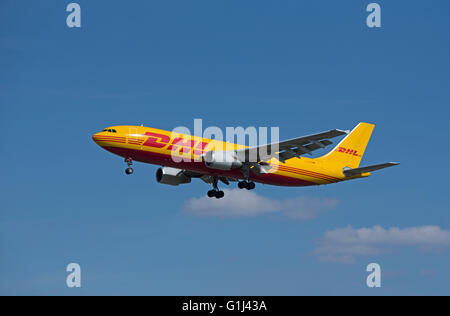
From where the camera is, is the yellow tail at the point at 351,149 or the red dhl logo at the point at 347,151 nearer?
the yellow tail at the point at 351,149

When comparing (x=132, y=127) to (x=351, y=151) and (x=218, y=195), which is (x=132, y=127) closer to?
(x=218, y=195)

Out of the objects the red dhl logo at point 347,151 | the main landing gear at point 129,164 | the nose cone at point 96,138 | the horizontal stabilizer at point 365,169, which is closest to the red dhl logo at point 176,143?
the main landing gear at point 129,164

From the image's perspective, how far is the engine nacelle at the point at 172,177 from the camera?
6888cm

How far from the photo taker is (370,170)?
66062mm

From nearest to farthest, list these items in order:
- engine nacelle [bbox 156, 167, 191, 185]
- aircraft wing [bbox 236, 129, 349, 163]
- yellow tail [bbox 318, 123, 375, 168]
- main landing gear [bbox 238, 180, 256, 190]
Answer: aircraft wing [bbox 236, 129, 349, 163] → main landing gear [bbox 238, 180, 256, 190] → engine nacelle [bbox 156, 167, 191, 185] → yellow tail [bbox 318, 123, 375, 168]

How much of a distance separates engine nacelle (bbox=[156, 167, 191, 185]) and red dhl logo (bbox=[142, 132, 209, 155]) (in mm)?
7778

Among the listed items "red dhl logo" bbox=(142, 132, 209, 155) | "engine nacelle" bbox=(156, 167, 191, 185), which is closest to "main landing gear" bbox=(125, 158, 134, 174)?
"red dhl logo" bbox=(142, 132, 209, 155)

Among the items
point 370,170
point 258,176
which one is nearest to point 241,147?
point 258,176

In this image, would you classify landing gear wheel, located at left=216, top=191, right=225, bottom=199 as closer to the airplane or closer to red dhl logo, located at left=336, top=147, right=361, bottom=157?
the airplane

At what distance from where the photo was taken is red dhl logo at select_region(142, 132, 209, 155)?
60.2 meters

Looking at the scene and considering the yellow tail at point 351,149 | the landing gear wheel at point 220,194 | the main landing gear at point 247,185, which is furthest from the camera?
the yellow tail at point 351,149

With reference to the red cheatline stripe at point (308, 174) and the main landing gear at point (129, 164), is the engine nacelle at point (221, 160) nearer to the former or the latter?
the red cheatline stripe at point (308, 174)

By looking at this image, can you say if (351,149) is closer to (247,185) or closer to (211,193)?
(247,185)
